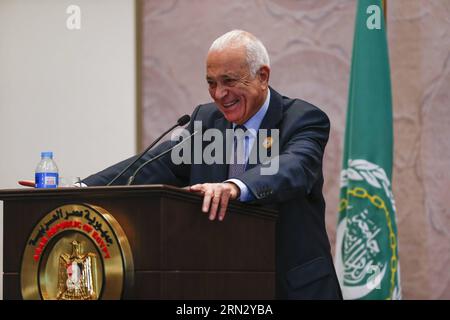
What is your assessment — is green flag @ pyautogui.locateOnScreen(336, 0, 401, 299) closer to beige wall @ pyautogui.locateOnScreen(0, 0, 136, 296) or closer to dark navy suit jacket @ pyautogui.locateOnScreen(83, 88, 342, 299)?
Answer: dark navy suit jacket @ pyautogui.locateOnScreen(83, 88, 342, 299)

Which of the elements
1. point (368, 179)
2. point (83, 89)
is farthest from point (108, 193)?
point (83, 89)

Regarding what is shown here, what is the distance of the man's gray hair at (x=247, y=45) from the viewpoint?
299 cm

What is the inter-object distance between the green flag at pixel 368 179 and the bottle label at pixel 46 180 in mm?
1838

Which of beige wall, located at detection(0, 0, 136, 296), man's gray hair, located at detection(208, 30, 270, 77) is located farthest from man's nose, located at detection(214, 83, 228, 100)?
beige wall, located at detection(0, 0, 136, 296)

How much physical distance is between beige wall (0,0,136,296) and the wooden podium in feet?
9.47

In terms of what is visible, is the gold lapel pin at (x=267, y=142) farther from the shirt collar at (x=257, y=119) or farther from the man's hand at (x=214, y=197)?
the man's hand at (x=214, y=197)

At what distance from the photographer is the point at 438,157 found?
4918 millimetres

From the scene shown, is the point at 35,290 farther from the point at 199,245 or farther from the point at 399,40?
the point at 399,40

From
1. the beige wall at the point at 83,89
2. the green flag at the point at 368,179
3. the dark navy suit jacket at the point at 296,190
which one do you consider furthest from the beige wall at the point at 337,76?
the dark navy suit jacket at the point at 296,190

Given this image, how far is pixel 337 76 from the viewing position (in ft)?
16.8

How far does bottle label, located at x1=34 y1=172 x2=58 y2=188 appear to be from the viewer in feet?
9.32

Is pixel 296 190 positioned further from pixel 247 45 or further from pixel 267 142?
pixel 247 45

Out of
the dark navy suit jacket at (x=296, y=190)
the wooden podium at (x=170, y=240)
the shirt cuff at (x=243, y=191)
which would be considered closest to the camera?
the wooden podium at (x=170, y=240)
